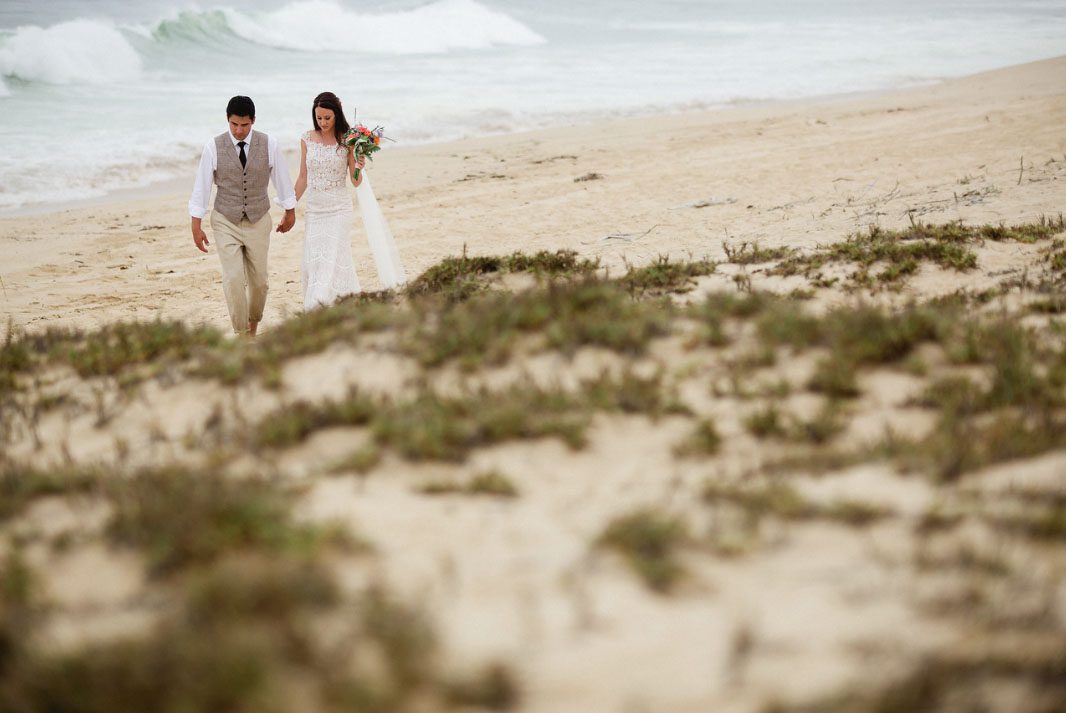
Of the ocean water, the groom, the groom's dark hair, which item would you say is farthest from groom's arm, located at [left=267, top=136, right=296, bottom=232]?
the ocean water

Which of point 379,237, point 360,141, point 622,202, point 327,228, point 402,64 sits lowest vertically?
point 379,237

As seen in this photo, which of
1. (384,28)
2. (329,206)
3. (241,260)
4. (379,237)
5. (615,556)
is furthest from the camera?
(384,28)

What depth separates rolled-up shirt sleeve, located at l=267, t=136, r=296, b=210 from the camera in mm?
7247

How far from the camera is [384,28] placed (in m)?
47.7

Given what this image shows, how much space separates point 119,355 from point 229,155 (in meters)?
2.95

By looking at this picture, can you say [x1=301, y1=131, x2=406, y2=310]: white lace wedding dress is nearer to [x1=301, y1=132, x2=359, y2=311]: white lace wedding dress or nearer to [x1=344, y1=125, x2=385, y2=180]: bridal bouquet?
[x1=301, y1=132, x2=359, y2=311]: white lace wedding dress

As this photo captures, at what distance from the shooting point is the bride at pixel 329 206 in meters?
7.86

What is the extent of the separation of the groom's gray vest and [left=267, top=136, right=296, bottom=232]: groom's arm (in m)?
0.09

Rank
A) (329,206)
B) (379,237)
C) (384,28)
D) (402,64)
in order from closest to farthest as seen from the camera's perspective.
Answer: (329,206)
(379,237)
(402,64)
(384,28)

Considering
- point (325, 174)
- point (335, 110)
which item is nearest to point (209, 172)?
point (325, 174)

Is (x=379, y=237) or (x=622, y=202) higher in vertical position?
(x=622, y=202)

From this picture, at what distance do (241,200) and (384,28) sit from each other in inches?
1762

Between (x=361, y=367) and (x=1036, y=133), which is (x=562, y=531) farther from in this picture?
(x=1036, y=133)

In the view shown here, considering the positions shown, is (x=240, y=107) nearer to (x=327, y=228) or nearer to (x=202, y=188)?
(x=202, y=188)
